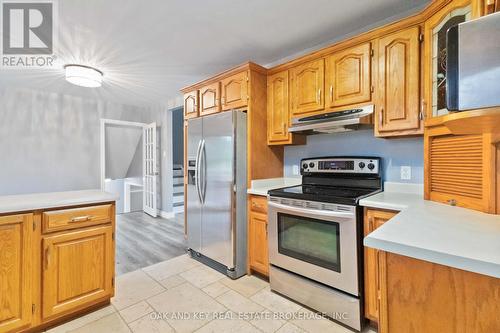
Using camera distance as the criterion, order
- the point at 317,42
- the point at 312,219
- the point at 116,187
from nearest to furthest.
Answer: the point at 312,219 < the point at 317,42 < the point at 116,187

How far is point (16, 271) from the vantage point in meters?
1.53

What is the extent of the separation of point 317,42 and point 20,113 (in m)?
4.73

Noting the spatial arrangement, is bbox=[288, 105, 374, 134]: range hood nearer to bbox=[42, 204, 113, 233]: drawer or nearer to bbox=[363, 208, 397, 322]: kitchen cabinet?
bbox=[363, 208, 397, 322]: kitchen cabinet

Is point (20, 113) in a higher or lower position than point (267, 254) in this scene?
higher

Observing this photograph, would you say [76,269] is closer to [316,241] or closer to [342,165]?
[316,241]

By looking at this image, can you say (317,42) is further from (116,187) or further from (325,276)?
(116,187)

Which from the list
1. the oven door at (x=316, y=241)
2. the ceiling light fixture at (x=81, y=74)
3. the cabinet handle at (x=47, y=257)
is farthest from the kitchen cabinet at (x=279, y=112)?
the ceiling light fixture at (x=81, y=74)

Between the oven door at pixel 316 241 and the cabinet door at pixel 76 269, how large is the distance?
4.59ft

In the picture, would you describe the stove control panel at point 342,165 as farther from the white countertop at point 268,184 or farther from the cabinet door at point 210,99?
the cabinet door at point 210,99

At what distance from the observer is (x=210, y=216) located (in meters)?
2.67

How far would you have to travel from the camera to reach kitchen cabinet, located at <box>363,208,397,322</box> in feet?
5.31

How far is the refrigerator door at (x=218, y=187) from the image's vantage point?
8.07ft

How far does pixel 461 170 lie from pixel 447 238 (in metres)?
0.79

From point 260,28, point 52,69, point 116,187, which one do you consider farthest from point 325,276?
point 116,187
